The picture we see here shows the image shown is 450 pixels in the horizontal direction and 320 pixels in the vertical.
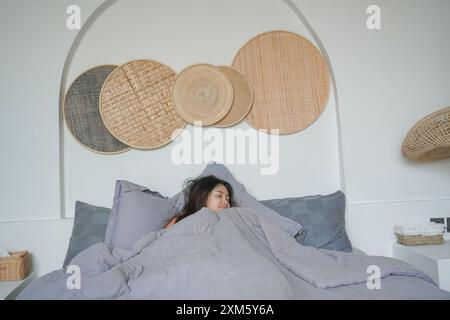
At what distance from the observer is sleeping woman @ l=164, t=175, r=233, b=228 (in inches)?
77.2

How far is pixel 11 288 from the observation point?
1.70 m

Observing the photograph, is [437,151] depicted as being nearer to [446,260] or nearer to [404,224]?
[404,224]

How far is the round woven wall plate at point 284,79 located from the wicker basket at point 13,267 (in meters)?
1.63

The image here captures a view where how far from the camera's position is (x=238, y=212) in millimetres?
1754

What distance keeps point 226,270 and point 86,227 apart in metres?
1.14

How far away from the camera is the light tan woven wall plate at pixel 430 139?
1793mm

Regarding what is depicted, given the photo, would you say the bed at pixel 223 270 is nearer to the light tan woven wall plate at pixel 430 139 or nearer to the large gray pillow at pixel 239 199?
the large gray pillow at pixel 239 199

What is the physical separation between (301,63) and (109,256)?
1.77 meters

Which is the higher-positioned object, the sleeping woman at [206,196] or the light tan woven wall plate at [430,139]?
the light tan woven wall plate at [430,139]

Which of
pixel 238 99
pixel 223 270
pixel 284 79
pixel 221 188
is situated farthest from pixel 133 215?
pixel 284 79

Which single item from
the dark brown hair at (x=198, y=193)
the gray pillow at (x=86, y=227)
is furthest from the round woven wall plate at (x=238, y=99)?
the gray pillow at (x=86, y=227)

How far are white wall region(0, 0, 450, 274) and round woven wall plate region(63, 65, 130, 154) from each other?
0.07m
